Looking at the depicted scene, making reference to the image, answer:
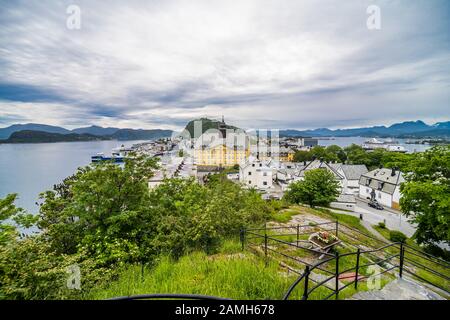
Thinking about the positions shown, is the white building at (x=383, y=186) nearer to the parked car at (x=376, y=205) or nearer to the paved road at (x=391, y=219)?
the parked car at (x=376, y=205)

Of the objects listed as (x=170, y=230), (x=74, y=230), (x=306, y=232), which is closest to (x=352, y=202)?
(x=306, y=232)

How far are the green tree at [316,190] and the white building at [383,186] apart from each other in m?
12.8

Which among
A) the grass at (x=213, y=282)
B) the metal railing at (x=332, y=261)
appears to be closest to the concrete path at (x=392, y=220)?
the metal railing at (x=332, y=261)

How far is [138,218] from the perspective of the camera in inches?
285

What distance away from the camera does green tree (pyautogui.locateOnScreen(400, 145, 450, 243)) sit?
34.7 ft

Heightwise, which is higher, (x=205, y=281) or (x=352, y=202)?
(x=205, y=281)

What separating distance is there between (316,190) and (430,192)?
534 inches

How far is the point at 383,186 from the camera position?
33.4 m

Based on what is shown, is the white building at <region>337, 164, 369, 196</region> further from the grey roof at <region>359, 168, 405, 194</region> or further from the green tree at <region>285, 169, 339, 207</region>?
the green tree at <region>285, 169, 339, 207</region>

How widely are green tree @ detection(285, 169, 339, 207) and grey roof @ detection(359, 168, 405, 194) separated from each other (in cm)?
1411

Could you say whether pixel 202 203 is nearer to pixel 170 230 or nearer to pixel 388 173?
pixel 170 230

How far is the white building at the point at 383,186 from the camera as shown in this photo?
31094 millimetres
